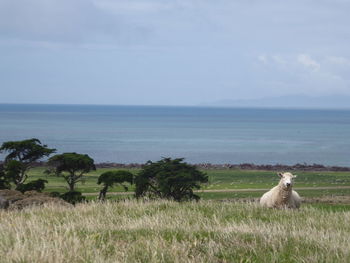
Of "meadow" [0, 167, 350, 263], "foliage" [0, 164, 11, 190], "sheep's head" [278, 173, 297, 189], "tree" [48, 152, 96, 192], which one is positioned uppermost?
"sheep's head" [278, 173, 297, 189]

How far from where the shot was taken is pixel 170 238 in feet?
30.3

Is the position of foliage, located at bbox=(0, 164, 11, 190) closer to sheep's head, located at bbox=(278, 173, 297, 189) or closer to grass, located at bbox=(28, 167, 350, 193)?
grass, located at bbox=(28, 167, 350, 193)

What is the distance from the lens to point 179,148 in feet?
401

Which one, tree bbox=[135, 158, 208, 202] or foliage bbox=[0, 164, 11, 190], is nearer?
tree bbox=[135, 158, 208, 202]

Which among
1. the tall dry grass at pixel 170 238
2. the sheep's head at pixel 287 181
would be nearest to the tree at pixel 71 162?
the sheep's head at pixel 287 181

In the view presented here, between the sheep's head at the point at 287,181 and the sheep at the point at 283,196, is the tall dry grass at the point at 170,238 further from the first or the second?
the sheep at the point at 283,196

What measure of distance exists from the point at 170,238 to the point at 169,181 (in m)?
18.1

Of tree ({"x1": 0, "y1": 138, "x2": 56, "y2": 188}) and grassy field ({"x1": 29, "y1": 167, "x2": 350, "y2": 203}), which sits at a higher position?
tree ({"x1": 0, "y1": 138, "x2": 56, "y2": 188})

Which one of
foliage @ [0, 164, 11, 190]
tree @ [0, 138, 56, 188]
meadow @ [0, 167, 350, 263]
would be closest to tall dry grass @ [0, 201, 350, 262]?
meadow @ [0, 167, 350, 263]

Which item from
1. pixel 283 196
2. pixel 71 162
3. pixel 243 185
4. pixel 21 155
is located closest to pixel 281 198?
pixel 283 196

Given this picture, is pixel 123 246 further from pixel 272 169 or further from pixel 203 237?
pixel 272 169

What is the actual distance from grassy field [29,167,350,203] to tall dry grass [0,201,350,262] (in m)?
22.4

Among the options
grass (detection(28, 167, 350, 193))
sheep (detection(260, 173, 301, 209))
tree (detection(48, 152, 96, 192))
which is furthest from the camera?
grass (detection(28, 167, 350, 193))

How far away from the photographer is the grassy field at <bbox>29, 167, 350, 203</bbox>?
38.1 m
